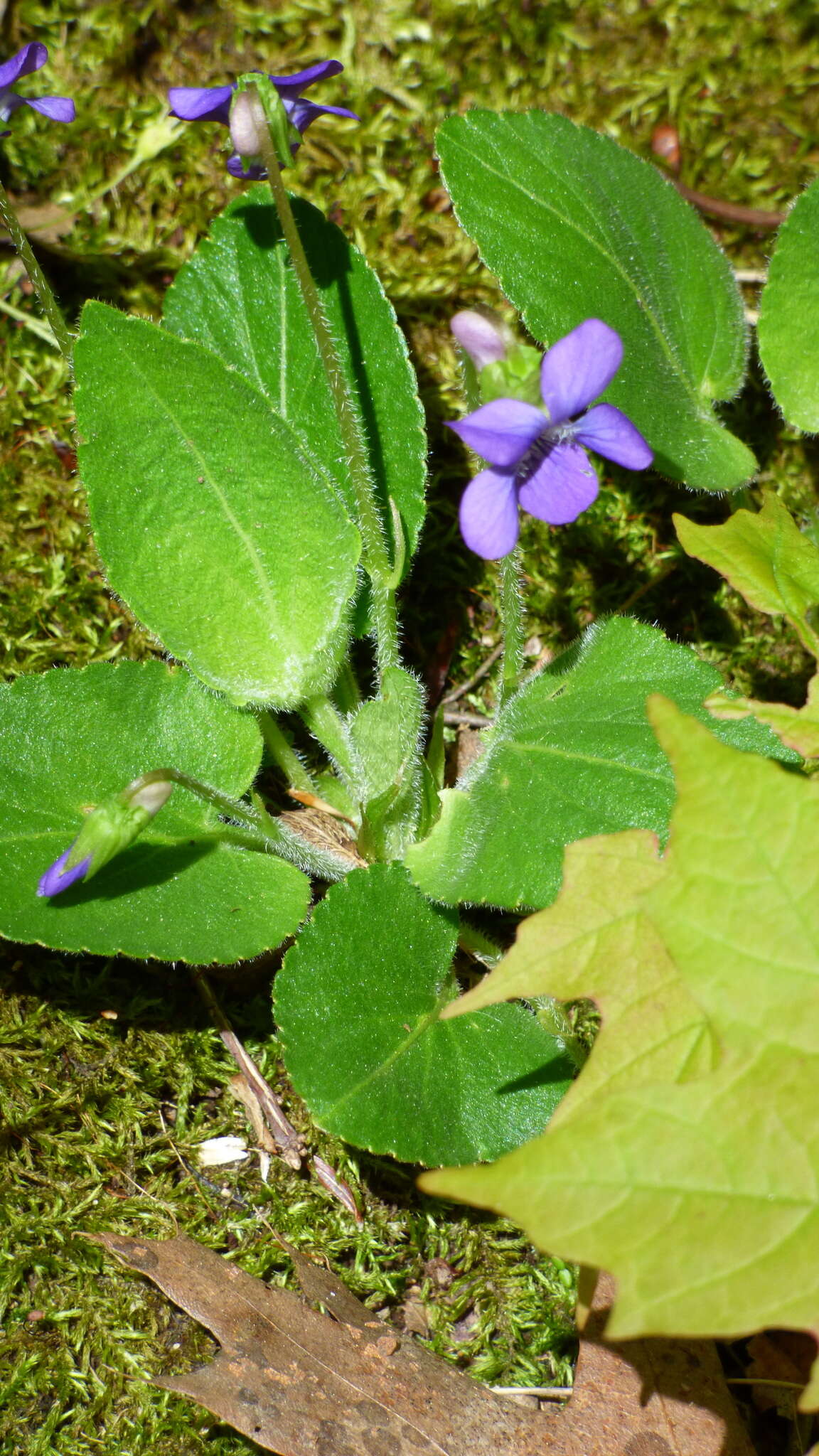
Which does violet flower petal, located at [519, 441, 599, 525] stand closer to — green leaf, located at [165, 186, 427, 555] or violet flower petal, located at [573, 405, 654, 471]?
violet flower petal, located at [573, 405, 654, 471]

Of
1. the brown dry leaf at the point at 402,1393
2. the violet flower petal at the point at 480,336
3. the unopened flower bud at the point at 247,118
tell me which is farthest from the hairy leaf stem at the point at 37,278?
the brown dry leaf at the point at 402,1393

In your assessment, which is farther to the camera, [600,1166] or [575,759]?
[575,759]

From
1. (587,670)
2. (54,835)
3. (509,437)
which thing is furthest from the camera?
(587,670)

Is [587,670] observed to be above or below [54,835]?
above

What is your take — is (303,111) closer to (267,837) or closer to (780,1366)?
(267,837)

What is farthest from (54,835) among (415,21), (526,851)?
(415,21)

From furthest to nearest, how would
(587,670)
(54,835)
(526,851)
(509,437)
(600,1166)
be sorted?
(587,670), (54,835), (526,851), (509,437), (600,1166)

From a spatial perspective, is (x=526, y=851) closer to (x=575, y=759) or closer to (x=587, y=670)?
(x=575, y=759)
